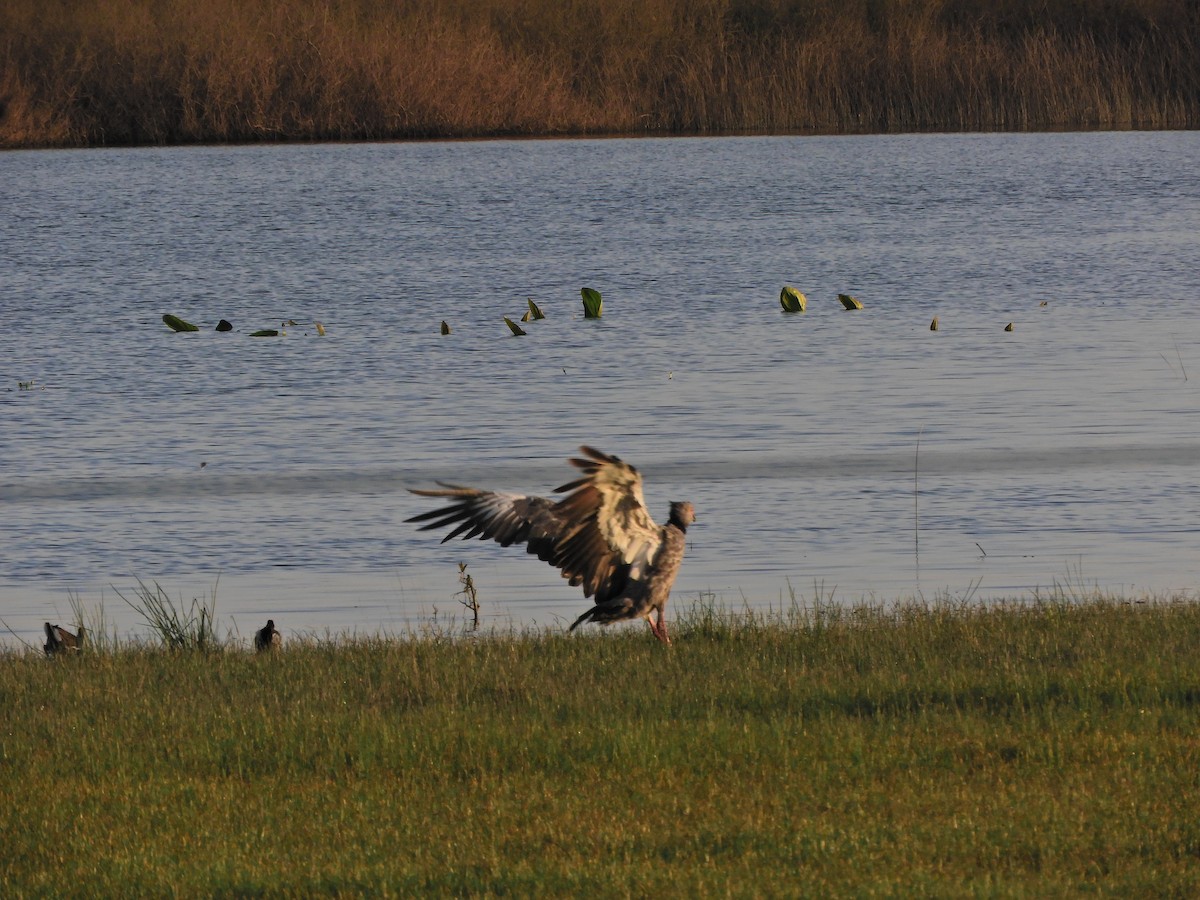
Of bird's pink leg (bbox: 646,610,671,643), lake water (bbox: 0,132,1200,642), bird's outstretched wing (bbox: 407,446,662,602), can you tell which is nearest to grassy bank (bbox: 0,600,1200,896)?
bird's pink leg (bbox: 646,610,671,643)

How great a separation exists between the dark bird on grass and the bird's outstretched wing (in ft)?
6.91

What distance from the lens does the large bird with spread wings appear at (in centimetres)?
947

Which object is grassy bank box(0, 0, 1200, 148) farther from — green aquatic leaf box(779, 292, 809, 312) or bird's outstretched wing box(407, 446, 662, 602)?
bird's outstretched wing box(407, 446, 662, 602)

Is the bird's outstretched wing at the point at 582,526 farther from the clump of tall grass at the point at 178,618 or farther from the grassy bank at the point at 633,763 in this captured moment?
the clump of tall grass at the point at 178,618

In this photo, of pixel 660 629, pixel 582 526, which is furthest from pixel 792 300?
pixel 582 526

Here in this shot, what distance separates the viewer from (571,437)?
18.5m

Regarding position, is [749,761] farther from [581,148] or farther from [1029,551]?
[581,148]

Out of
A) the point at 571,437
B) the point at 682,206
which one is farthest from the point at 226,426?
the point at 682,206

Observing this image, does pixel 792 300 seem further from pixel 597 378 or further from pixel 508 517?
pixel 508 517

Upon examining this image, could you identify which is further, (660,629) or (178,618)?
(178,618)

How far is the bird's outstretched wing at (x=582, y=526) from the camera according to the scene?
9344mm

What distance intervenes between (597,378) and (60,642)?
41.5 ft

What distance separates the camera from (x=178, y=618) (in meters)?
11.6

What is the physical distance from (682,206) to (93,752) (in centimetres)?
3530
